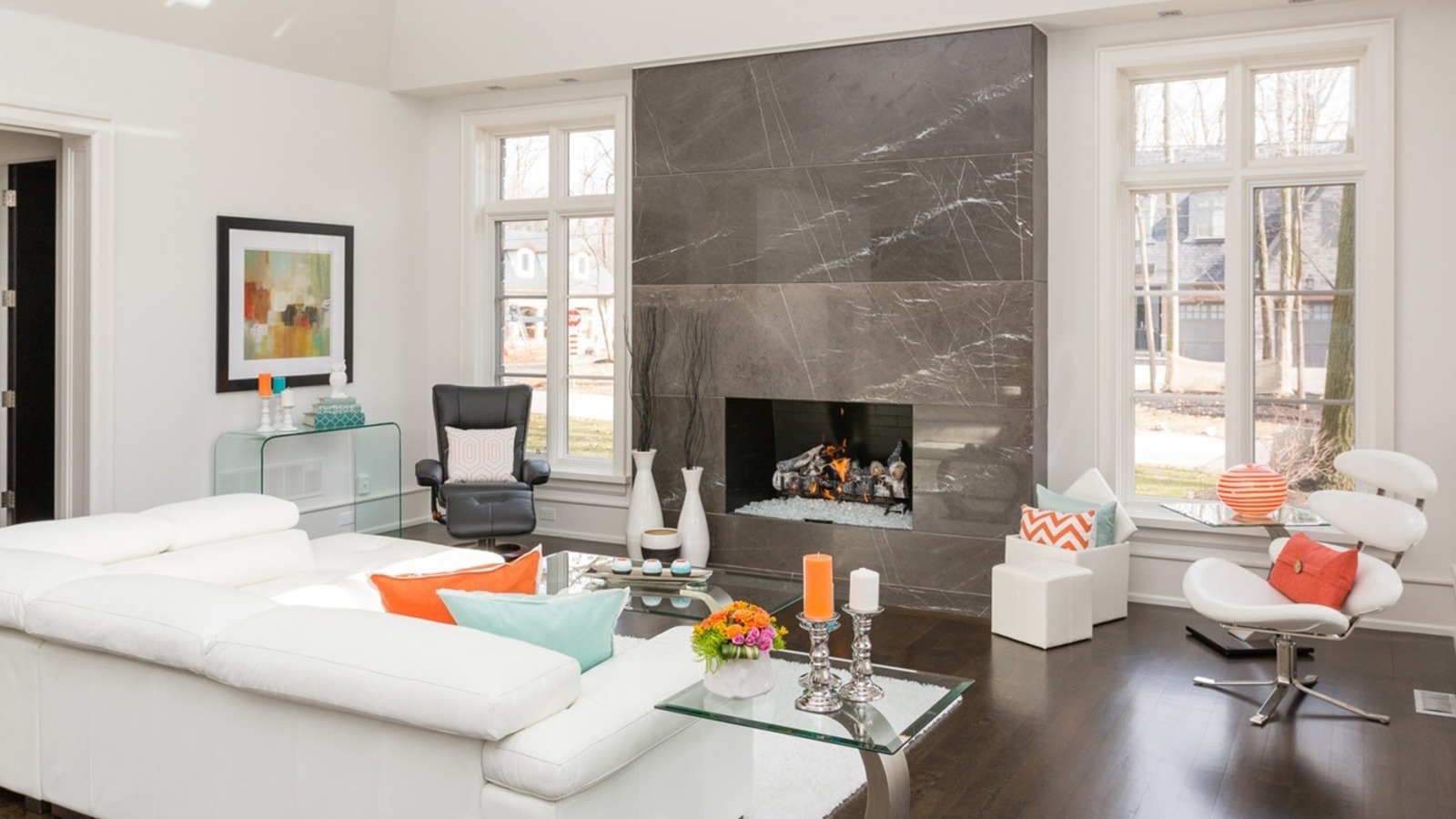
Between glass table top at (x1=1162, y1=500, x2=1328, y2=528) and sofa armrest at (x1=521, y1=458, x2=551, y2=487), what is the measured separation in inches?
134

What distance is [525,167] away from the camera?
762cm

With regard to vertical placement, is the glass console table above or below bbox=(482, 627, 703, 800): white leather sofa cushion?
above

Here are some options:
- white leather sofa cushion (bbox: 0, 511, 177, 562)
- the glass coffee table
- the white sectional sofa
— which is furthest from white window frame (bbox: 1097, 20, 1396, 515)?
white leather sofa cushion (bbox: 0, 511, 177, 562)

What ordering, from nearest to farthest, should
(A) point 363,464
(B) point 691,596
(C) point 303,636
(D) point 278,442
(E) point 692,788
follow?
(C) point 303,636
(E) point 692,788
(B) point 691,596
(D) point 278,442
(A) point 363,464

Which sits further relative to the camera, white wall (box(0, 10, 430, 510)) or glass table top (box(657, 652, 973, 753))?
white wall (box(0, 10, 430, 510))

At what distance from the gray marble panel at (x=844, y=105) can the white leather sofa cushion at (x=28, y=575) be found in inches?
158

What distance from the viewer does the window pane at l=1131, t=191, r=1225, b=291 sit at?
5.80m

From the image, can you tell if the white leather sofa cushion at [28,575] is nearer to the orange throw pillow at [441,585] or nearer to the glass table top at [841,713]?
the orange throw pillow at [441,585]

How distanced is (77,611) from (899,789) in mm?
2157

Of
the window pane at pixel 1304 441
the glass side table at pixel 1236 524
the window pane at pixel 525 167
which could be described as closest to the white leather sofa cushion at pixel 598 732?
the glass side table at pixel 1236 524

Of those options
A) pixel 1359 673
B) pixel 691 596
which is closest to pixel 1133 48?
pixel 1359 673

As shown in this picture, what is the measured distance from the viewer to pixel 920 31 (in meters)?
5.80

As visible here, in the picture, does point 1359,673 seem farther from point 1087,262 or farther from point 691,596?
point 691,596

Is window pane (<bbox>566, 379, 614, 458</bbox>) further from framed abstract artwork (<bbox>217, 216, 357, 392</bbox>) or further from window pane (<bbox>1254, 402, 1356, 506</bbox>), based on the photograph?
window pane (<bbox>1254, 402, 1356, 506</bbox>)
